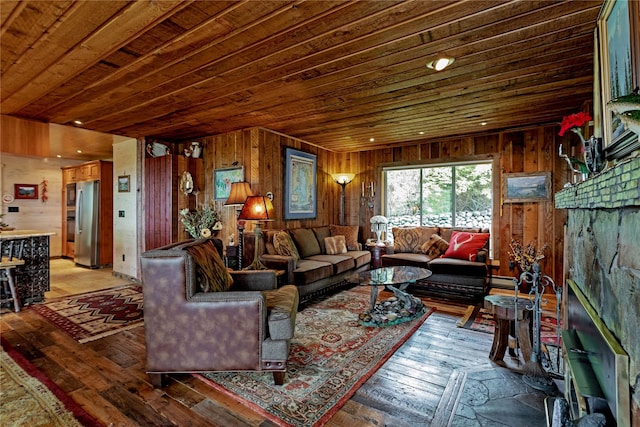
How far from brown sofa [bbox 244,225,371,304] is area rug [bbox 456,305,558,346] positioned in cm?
169

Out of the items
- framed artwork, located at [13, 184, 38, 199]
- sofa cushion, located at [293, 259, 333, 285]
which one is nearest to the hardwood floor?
sofa cushion, located at [293, 259, 333, 285]

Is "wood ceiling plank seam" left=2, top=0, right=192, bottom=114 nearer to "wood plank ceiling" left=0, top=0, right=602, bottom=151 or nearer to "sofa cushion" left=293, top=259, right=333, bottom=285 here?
"wood plank ceiling" left=0, top=0, right=602, bottom=151

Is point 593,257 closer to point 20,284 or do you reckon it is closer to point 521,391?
point 521,391

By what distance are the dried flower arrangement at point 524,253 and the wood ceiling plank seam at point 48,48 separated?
5.03 m

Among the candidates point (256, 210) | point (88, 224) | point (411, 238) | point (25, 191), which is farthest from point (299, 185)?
point (25, 191)

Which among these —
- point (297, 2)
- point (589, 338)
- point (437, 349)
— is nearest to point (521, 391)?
point (437, 349)

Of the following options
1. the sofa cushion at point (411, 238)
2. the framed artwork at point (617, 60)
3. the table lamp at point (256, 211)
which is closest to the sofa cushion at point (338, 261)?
the sofa cushion at point (411, 238)

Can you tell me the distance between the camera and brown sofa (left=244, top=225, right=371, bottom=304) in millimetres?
3676

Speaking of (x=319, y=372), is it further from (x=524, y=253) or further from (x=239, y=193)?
(x=524, y=253)

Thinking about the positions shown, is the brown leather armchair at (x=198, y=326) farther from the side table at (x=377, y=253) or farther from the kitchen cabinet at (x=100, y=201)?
the kitchen cabinet at (x=100, y=201)

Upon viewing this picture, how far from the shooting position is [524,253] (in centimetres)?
434

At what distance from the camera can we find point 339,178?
592 centimetres

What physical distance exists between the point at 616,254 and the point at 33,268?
212 inches

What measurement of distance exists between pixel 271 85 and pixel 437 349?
9.16 feet
